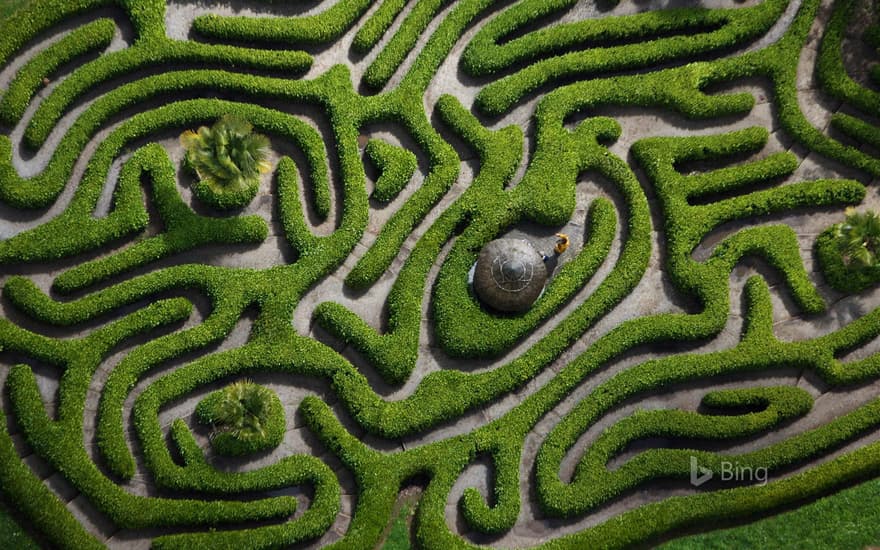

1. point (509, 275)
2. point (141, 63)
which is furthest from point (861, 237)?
point (141, 63)

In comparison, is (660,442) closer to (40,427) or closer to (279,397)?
(279,397)

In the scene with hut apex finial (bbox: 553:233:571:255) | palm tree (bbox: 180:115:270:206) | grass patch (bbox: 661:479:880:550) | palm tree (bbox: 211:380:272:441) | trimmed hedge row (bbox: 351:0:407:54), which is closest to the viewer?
palm tree (bbox: 211:380:272:441)

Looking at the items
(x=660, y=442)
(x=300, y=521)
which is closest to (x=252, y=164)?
(x=300, y=521)

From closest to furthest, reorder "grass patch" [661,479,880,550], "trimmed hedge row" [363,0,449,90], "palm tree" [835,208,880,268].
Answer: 1. "grass patch" [661,479,880,550]
2. "palm tree" [835,208,880,268]
3. "trimmed hedge row" [363,0,449,90]

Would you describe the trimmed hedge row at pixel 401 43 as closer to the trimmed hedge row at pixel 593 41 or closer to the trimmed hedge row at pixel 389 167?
the trimmed hedge row at pixel 593 41

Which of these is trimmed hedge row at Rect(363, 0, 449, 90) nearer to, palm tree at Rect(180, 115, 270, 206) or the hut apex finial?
palm tree at Rect(180, 115, 270, 206)

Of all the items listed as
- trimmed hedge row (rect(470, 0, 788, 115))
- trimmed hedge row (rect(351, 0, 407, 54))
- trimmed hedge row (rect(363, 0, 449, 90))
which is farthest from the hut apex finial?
trimmed hedge row (rect(351, 0, 407, 54))

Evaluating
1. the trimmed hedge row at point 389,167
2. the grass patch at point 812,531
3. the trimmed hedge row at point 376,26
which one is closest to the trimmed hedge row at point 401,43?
the trimmed hedge row at point 376,26
